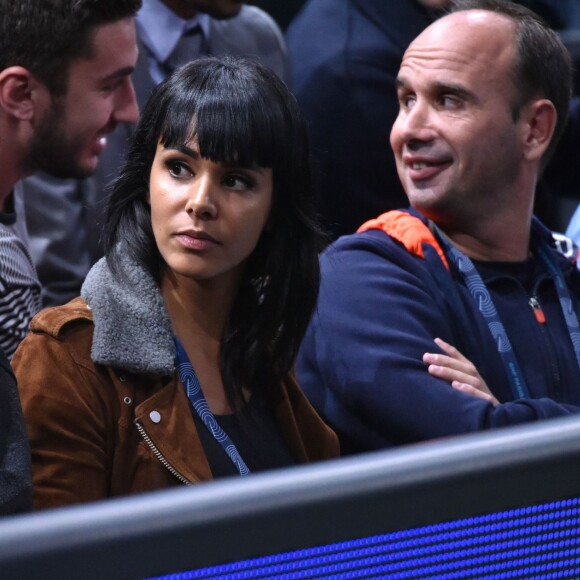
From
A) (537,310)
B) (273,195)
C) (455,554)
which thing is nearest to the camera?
(455,554)

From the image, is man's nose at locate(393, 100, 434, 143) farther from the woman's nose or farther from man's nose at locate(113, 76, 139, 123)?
the woman's nose

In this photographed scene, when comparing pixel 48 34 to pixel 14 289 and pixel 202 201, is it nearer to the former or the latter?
pixel 14 289

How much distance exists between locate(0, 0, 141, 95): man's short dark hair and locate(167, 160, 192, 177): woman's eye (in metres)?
0.70

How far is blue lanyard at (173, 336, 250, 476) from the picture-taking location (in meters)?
1.74

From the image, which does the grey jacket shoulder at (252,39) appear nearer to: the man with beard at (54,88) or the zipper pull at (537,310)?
the man with beard at (54,88)

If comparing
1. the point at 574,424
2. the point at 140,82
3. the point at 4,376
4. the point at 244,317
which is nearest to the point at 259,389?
the point at 244,317

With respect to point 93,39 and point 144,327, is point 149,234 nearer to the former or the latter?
point 144,327

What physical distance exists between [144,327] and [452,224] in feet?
3.05

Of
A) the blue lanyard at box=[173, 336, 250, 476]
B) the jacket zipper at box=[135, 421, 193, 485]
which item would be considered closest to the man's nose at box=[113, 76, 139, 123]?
the blue lanyard at box=[173, 336, 250, 476]

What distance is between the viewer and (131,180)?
1882mm

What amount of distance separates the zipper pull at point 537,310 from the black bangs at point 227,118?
765 millimetres

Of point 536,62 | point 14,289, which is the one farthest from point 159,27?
point 14,289

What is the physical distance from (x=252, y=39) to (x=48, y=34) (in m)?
1.06

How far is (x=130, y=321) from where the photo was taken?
1.70 meters
